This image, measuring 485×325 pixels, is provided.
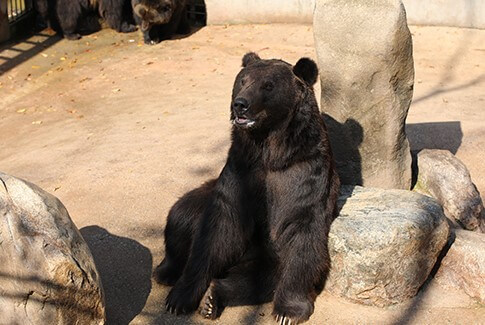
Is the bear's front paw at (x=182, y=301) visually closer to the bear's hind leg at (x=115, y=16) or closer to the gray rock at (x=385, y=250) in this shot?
the gray rock at (x=385, y=250)

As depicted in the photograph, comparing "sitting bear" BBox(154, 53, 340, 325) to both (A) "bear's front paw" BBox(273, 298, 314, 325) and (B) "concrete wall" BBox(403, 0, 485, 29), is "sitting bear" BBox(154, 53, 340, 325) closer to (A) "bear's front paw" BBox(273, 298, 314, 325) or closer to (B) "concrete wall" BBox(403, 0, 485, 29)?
(A) "bear's front paw" BBox(273, 298, 314, 325)

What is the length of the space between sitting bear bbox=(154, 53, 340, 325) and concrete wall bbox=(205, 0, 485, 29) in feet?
30.1

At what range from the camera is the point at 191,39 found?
15.6 meters

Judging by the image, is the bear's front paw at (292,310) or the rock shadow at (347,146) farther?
the rock shadow at (347,146)

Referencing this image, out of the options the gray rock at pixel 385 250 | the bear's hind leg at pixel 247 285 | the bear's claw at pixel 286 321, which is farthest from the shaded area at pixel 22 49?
the bear's claw at pixel 286 321

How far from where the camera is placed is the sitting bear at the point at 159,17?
50.8ft

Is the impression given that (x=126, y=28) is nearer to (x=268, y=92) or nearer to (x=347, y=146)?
(x=347, y=146)

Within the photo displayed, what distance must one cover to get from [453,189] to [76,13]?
35.3 feet

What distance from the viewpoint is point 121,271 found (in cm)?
628

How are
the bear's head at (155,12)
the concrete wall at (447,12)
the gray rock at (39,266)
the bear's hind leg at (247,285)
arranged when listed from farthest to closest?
1. the bear's head at (155,12)
2. the concrete wall at (447,12)
3. the bear's hind leg at (247,285)
4. the gray rock at (39,266)

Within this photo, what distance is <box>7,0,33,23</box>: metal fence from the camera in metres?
16.2

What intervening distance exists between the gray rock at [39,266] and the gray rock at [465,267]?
2.89 metres

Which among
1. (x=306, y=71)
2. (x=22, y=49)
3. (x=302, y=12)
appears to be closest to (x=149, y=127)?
(x=306, y=71)

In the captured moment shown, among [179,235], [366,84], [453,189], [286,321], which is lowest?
[453,189]
